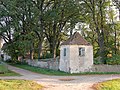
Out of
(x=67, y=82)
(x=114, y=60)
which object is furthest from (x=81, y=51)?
(x=67, y=82)

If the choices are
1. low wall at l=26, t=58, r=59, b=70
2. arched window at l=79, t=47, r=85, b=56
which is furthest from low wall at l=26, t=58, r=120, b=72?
arched window at l=79, t=47, r=85, b=56

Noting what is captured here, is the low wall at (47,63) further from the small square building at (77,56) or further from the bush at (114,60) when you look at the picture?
the bush at (114,60)

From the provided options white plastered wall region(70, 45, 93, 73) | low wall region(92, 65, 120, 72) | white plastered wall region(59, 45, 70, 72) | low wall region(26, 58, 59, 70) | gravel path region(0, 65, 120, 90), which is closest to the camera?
gravel path region(0, 65, 120, 90)

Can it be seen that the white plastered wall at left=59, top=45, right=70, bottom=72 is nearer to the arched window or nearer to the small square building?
the small square building

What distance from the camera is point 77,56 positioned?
32.0 meters

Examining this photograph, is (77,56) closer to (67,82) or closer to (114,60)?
(114,60)

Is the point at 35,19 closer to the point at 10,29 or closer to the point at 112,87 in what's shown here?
the point at 10,29

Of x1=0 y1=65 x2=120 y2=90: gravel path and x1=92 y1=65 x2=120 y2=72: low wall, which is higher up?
x1=92 y1=65 x2=120 y2=72: low wall

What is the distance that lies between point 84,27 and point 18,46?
18.7 metres

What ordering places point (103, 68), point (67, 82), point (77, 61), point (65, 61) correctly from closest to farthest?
point (67, 82)
point (77, 61)
point (103, 68)
point (65, 61)

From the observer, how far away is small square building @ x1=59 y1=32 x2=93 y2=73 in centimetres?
3180

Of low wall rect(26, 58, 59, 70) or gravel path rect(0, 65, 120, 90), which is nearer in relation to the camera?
gravel path rect(0, 65, 120, 90)

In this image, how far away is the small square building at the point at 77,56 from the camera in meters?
31.8

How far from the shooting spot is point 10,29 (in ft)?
156
